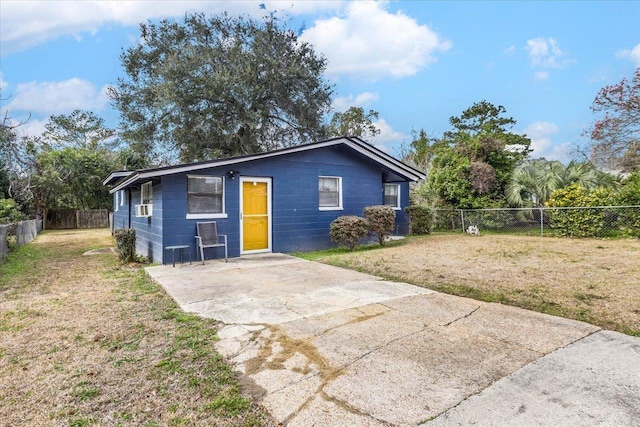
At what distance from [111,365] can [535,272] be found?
6512 mm

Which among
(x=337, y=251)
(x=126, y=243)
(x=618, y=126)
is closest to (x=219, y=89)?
(x=126, y=243)

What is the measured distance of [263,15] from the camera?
1811cm

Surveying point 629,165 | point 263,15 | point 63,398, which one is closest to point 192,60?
point 263,15

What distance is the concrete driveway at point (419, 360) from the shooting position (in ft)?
7.22

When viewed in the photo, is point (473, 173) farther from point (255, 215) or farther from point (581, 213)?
point (255, 215)

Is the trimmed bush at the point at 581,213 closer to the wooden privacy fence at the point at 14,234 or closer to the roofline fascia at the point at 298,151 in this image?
the roofline fascia at the point at 298,151

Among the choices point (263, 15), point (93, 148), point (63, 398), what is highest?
point (263, 15)

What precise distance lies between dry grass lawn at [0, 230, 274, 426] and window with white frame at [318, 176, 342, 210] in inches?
228

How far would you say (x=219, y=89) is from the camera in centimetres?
1599

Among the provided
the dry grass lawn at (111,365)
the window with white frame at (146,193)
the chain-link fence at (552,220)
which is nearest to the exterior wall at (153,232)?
A: the window with white frame at (146,193)

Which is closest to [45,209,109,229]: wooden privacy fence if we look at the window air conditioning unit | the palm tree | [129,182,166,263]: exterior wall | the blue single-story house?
the blue single-story house

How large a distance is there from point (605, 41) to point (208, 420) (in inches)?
762

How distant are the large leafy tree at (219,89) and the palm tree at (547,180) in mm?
9583

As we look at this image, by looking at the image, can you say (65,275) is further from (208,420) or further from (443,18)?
(443,18)
